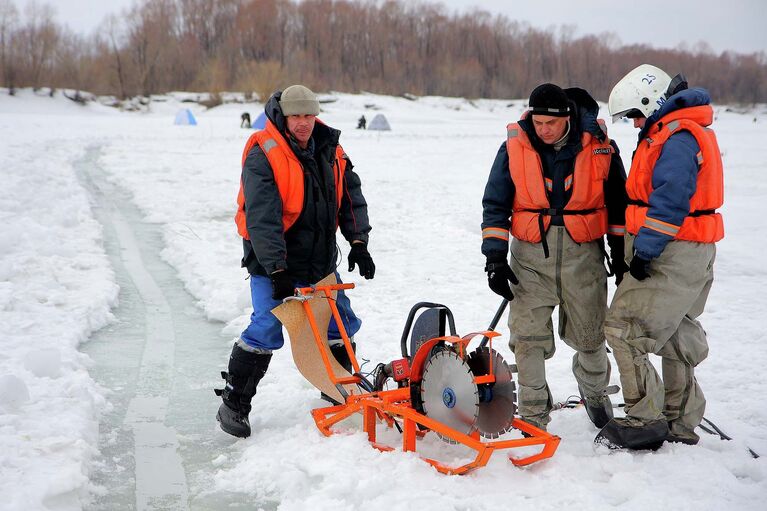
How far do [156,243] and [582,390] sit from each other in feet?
21.5

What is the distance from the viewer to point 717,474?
3150mm

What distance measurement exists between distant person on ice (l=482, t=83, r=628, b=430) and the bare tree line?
2302 inches

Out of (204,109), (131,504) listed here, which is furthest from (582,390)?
(204,109)

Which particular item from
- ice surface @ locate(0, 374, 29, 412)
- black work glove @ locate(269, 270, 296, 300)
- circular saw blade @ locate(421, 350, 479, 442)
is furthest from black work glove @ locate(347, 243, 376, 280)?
ice surface @ locate(0, 374, 29, 412)

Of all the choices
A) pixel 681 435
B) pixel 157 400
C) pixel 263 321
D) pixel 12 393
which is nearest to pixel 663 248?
pixel 681 435

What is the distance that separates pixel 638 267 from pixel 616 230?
419mm

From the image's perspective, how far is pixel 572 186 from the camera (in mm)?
3627

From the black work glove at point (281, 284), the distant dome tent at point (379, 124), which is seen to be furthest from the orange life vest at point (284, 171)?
the distant dome tent at point (379, 124)

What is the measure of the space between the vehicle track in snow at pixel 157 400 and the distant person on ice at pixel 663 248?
1.95 metres

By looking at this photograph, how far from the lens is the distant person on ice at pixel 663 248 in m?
3.30

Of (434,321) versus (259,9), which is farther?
(259,9)

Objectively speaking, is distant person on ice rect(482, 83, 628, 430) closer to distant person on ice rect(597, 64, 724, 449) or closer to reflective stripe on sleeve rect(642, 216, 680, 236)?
distant person on ice rect(597, 64, 724, 449)

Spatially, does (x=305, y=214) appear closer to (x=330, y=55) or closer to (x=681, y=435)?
(x=681, y=435)

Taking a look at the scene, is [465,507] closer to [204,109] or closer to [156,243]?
[156,243]
